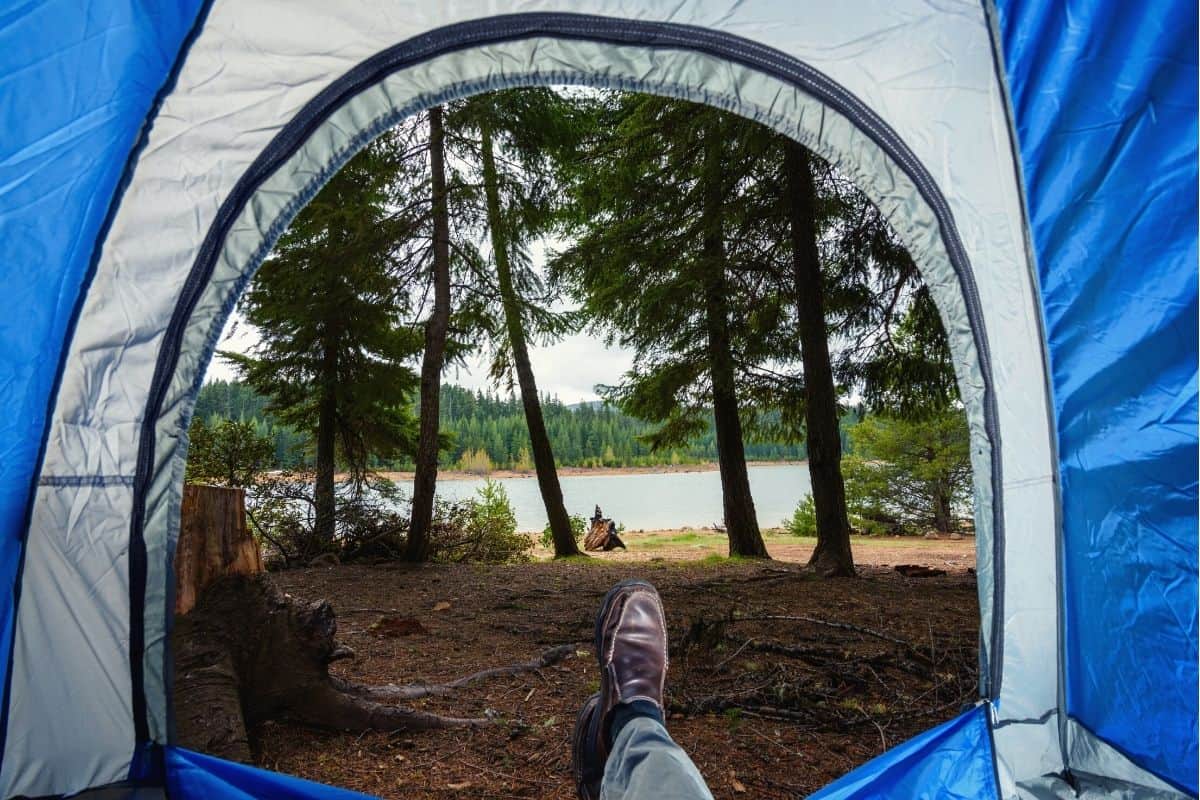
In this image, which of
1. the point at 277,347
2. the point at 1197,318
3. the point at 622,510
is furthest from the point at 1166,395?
the point at 622,510

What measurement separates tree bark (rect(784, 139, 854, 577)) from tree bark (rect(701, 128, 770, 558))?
79 centimetres

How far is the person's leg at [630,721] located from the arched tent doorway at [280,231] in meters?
0.51

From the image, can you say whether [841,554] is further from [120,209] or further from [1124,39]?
[120,209]

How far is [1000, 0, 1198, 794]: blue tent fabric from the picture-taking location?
1386 millimetres

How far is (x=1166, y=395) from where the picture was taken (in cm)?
142

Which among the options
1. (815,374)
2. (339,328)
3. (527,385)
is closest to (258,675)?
(815,374)

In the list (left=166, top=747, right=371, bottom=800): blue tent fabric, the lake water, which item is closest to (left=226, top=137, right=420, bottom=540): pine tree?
the lake water

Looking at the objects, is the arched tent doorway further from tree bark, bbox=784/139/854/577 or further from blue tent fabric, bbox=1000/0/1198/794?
tree bark, bbox=784/139/854/577

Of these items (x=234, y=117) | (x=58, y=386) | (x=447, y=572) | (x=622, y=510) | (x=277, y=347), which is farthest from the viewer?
(x=622, y=510)

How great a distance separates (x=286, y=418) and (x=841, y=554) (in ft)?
23.6

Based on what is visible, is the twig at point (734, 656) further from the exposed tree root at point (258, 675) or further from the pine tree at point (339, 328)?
the pine tree at point (339, 328)

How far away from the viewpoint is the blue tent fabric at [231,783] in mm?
1651

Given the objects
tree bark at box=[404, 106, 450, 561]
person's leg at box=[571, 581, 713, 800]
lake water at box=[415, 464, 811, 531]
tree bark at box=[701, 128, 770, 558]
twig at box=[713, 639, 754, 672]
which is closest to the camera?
person's leg at box=[571, 581, 713, 800]

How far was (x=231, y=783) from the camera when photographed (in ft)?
5.48
